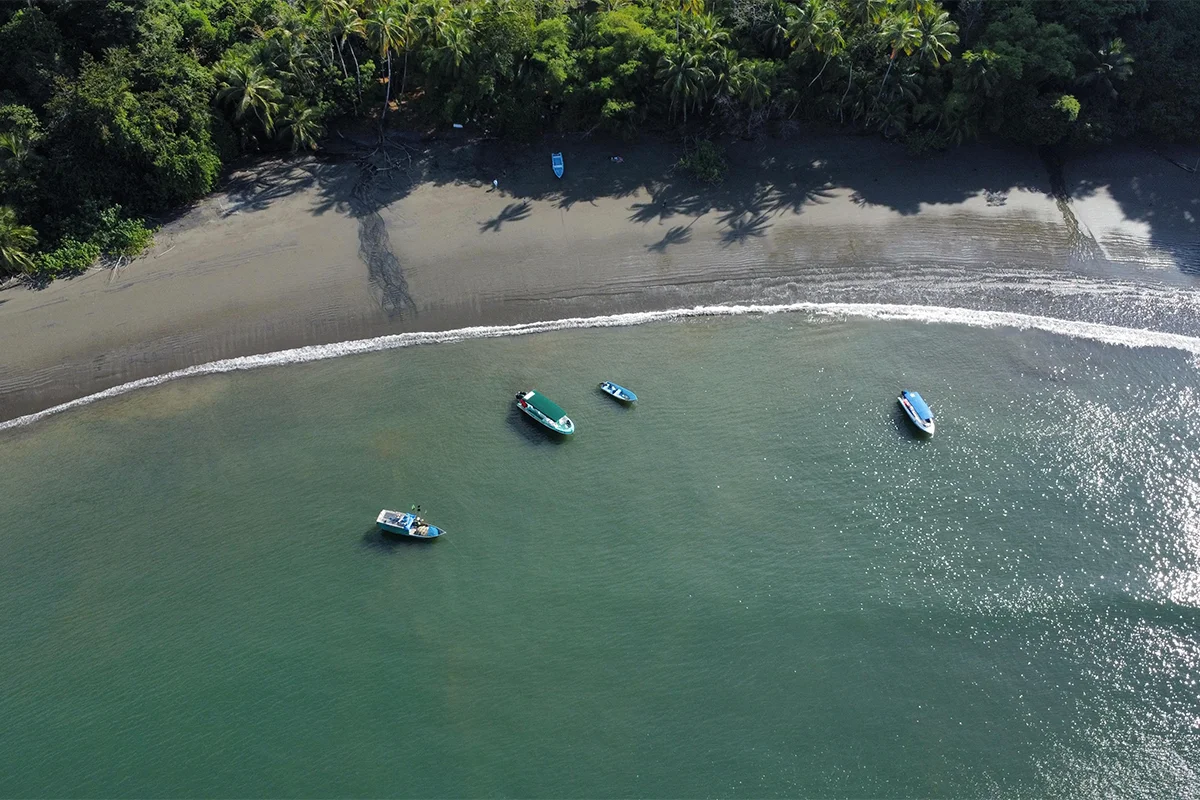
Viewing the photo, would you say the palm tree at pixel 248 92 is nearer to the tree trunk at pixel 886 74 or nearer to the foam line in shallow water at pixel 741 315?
the foam line in shallow water at pixel 741 315

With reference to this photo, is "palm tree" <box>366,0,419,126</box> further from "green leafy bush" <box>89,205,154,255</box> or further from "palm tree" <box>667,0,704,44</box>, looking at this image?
"green leafy bush" <box>89,205,154,255</box>

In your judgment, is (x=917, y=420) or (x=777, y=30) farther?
(x=777, y=30)

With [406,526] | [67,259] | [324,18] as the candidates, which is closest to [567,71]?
[324,18]

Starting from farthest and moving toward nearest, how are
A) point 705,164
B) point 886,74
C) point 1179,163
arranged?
point 1179,163, point 705,164, point 886,74

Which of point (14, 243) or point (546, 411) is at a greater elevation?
point (14, 243)

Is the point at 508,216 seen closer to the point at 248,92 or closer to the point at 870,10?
the point at 248,92

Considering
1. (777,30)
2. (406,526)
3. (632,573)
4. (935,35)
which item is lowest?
(632,573)

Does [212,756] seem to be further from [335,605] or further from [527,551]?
[527,551]

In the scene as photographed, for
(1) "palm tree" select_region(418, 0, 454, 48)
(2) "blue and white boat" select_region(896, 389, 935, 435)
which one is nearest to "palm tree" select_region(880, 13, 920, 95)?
(2) "blue and white boat" select_region(896, 389, 935, 435)
